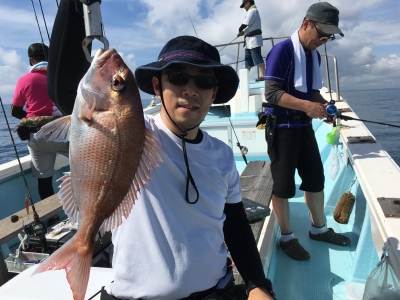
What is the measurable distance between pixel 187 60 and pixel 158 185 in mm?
563

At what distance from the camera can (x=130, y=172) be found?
1.17 m

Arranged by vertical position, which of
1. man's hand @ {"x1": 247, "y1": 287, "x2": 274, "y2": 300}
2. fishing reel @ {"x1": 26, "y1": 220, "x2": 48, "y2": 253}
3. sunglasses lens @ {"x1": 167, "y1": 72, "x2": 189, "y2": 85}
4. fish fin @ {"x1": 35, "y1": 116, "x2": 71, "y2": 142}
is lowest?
man's hand @ {"x1": 247, "y1": 287, "x2": 274, "y2": 300}

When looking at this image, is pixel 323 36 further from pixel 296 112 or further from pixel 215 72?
pixel 215 72

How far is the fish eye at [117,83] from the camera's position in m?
1.15

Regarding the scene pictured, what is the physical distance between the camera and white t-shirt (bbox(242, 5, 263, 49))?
8.72m

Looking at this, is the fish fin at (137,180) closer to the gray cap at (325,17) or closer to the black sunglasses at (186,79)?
the black sunglasses at (186,79)

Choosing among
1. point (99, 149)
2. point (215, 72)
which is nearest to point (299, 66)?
point (215, 72)

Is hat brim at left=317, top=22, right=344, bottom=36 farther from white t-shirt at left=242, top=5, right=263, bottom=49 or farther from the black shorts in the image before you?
white t-shirt at left=242, top=5, right=263, bottom=49

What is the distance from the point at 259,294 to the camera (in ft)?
5.28

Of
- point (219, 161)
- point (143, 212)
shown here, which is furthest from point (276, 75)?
point (143, 212)

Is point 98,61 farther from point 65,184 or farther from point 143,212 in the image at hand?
point 143,212

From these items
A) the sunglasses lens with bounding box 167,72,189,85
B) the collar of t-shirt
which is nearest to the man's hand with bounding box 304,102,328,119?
the collar of t-shirt

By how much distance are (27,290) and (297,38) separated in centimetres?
289

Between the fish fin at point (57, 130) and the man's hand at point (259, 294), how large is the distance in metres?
1.19
